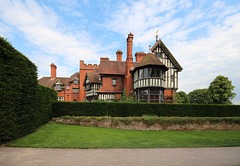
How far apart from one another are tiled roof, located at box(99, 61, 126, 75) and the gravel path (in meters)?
17.6

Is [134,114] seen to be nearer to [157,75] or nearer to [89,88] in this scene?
[157,75]

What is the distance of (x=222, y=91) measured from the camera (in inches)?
1165

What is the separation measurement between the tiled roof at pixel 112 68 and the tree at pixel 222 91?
22.8 metres

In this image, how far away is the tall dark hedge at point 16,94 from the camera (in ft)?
19.9

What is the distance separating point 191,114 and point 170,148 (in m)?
8.60

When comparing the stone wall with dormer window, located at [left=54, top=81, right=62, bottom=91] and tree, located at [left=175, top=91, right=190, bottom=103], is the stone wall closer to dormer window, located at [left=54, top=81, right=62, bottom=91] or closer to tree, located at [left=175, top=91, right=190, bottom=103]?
tree, located at [left=175, top=91, right=190, bottom=103]

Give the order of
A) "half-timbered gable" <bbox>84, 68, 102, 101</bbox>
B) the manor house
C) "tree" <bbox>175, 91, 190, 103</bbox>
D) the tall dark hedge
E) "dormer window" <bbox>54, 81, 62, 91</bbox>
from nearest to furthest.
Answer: the tall dark hedge < the manor house < "tree" <bbox>175, 91, 190, 103</bbox> < "half-timbered gable" <bbox>84, 68, 102, 101</bbox> < "dormer window" <bbox>54, 81, 62, 91</bbox>

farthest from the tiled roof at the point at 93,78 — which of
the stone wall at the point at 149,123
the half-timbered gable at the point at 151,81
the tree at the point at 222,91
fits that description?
the tree at the point at 222,91

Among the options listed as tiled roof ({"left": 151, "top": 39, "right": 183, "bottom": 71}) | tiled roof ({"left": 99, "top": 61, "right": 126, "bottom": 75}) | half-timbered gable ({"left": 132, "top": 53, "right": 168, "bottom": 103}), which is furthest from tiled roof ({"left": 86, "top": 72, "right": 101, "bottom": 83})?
tiled roof ({"left": 151, "top": 39, "right": 183, "bottom": 71})

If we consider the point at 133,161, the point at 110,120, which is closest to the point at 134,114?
the point at 110,120

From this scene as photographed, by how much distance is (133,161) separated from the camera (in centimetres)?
452

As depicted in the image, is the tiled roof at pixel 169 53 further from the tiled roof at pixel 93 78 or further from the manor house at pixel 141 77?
the tiled roof at pixel 93 78

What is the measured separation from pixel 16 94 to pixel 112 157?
5.99 meters

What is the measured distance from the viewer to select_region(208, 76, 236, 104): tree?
96.3 feet
